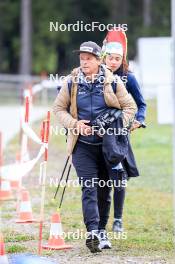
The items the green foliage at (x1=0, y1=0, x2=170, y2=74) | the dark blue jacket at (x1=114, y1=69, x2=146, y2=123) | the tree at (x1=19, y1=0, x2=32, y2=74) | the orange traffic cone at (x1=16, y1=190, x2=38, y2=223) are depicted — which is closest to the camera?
the dark blue jacket at (x1=114, y1=69, x2=146, y2=123)

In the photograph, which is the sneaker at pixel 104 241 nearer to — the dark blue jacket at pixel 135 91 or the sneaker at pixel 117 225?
the sneaker at pixel 117 225

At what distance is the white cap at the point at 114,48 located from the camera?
9.12 meters

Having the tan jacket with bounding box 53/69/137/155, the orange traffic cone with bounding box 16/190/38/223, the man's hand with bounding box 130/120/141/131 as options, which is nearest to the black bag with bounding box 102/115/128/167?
the tan jacket with bounding box 53/69/137/155

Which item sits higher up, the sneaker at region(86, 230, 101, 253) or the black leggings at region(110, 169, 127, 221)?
the black leggings at region(110, 169, 127, 221)

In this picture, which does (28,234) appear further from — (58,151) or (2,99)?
(2,99)

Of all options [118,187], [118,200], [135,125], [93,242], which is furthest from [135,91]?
[93,242]

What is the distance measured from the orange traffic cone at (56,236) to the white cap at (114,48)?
1629 mm

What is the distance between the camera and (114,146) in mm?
8508

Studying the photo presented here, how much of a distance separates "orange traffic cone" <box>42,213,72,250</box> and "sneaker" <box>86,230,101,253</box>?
1.26 feet

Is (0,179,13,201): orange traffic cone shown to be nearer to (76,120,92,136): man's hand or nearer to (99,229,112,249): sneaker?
(99,229,112,249): sneaker

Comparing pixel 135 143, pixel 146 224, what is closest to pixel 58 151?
pixel 135 143

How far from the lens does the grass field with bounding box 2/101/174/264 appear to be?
28.4ft

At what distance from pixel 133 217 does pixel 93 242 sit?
8.12 ft

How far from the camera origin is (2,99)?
41.8 metres
